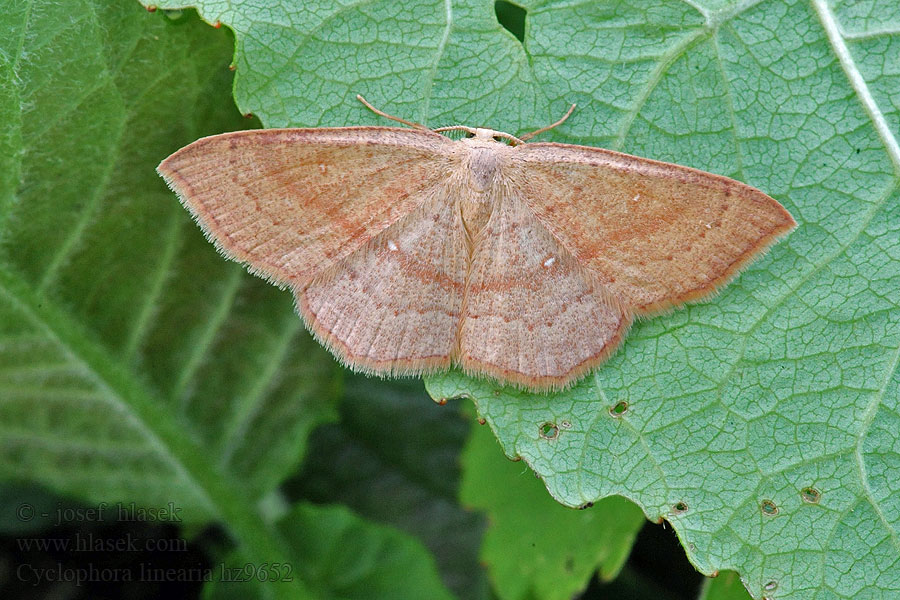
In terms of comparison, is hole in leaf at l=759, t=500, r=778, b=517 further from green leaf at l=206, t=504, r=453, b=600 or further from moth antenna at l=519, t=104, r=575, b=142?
green leaf at l=206, t=504, r=453, b=600

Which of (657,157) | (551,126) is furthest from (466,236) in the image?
(657,157)

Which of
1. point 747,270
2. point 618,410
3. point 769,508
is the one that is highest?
point 747,270

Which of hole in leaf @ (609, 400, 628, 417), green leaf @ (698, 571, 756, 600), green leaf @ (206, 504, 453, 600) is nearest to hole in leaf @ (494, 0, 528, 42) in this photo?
hole in leaf @ (609, 400, 628, 417)

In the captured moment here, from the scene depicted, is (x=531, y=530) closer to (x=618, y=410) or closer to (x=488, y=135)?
(x=618, y=410)

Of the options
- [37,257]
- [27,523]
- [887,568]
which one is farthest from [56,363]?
[887,568]

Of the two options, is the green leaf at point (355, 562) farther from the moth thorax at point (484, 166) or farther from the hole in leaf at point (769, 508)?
the moth thorax at point (484, 166)

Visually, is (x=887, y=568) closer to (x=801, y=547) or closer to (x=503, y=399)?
(x=801, y=547)
